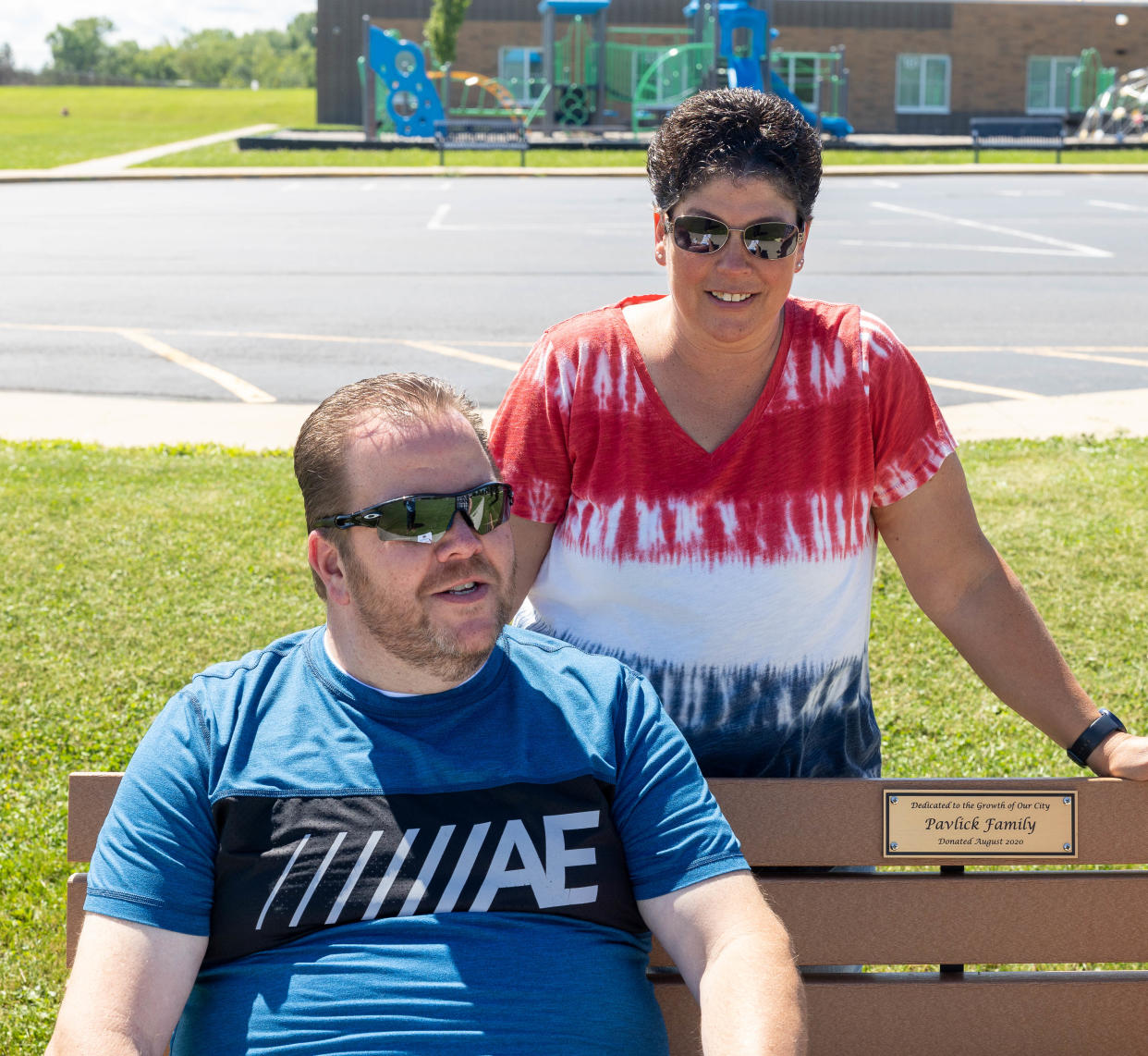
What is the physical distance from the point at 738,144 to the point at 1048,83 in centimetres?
5099

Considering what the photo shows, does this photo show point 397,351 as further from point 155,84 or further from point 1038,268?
point 155,84

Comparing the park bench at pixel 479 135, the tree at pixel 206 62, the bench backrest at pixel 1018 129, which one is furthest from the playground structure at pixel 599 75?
the tree at pixel 206 62

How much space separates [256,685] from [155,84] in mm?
118732

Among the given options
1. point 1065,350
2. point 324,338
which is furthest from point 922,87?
point 324,338

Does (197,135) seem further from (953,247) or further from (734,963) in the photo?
(734,963)

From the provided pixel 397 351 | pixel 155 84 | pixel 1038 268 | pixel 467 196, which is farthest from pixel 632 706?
pixel 155 84

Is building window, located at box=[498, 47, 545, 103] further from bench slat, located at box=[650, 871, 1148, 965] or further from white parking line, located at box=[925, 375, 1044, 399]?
bench slat, located at box=[650, 871, 1148, 965]

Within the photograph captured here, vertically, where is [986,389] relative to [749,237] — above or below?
below

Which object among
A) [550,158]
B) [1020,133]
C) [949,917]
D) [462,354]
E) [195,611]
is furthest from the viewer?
[1020,133]

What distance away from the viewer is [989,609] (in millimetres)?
2660

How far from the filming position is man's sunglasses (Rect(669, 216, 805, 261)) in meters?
2.44

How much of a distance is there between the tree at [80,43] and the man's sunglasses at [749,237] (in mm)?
159915

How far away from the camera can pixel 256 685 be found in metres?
2.28

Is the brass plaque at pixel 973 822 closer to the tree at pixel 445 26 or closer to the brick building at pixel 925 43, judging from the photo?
the tree at pixel 445 26
